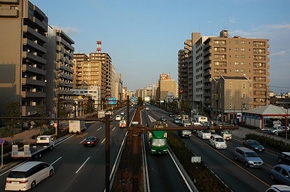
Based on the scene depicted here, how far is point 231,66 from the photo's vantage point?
9494cm

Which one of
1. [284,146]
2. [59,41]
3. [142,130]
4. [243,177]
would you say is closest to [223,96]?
[284,146]

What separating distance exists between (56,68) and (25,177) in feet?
223

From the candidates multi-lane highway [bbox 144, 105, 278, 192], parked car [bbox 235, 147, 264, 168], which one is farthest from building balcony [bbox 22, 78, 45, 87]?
parked car [bbox 235, 147, 264, 168]

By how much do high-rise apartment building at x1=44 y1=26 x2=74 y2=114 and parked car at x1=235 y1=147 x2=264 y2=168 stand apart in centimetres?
5529

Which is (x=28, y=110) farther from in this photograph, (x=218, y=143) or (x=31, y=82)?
→ (x=218, y=143)

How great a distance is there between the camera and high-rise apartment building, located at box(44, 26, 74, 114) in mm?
78312

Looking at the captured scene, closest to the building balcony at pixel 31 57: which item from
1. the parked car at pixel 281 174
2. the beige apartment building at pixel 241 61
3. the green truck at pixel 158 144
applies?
the green truck at pixel 158 144

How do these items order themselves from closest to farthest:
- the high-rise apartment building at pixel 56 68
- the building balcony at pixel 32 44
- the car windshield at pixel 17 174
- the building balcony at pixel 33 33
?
the car windshield at pixel 17 174, the building balcony at pixel 32 44, the building balcony at pixel 33 33, the high-rise apartment building at pixel 56 68

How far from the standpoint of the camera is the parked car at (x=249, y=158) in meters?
25.1

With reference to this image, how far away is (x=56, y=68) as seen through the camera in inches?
3231

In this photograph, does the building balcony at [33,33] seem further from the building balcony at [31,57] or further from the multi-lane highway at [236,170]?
the multi-lane highway at [236,170]

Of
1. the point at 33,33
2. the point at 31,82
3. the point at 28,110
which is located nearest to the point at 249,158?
the point at 28,110

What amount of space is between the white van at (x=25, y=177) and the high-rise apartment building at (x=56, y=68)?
54.0 metres

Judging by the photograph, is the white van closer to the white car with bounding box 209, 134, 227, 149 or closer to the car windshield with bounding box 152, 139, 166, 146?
the car windshield with bounding box 152, 139, 166, 146
